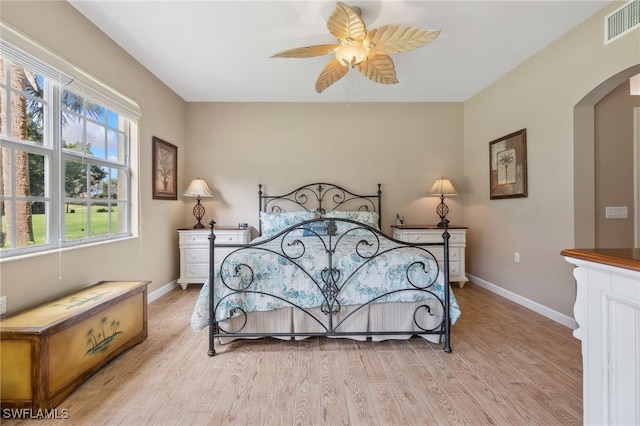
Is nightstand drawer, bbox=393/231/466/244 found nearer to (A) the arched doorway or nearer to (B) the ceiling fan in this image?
(A) the arched doorway

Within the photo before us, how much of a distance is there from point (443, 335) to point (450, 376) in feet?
1.62

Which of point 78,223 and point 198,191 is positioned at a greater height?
point 198,191

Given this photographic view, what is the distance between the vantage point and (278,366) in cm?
193

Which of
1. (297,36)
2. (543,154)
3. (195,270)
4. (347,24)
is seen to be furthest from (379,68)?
(195,270)

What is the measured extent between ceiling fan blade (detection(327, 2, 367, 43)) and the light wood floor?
2.37m

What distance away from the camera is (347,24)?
193cm

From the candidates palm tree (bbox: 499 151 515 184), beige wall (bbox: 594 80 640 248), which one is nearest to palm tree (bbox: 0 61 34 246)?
palm tree (bbox: 499 151 515 184)

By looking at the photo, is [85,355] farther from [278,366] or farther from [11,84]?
[11,84]

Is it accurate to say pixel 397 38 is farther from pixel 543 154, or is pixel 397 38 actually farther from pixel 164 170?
pixel 164 170

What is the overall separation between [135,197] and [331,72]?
2.43 m

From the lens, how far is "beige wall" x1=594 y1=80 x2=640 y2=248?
251 cm

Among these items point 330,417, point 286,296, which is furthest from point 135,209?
point 330,417

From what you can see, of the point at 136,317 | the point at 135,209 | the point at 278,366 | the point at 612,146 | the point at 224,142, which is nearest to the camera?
the point at 278,366

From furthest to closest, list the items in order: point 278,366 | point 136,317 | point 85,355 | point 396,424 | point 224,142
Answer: point 224,142, point 136,317, point 278,366, point 85,355, point 396,424
